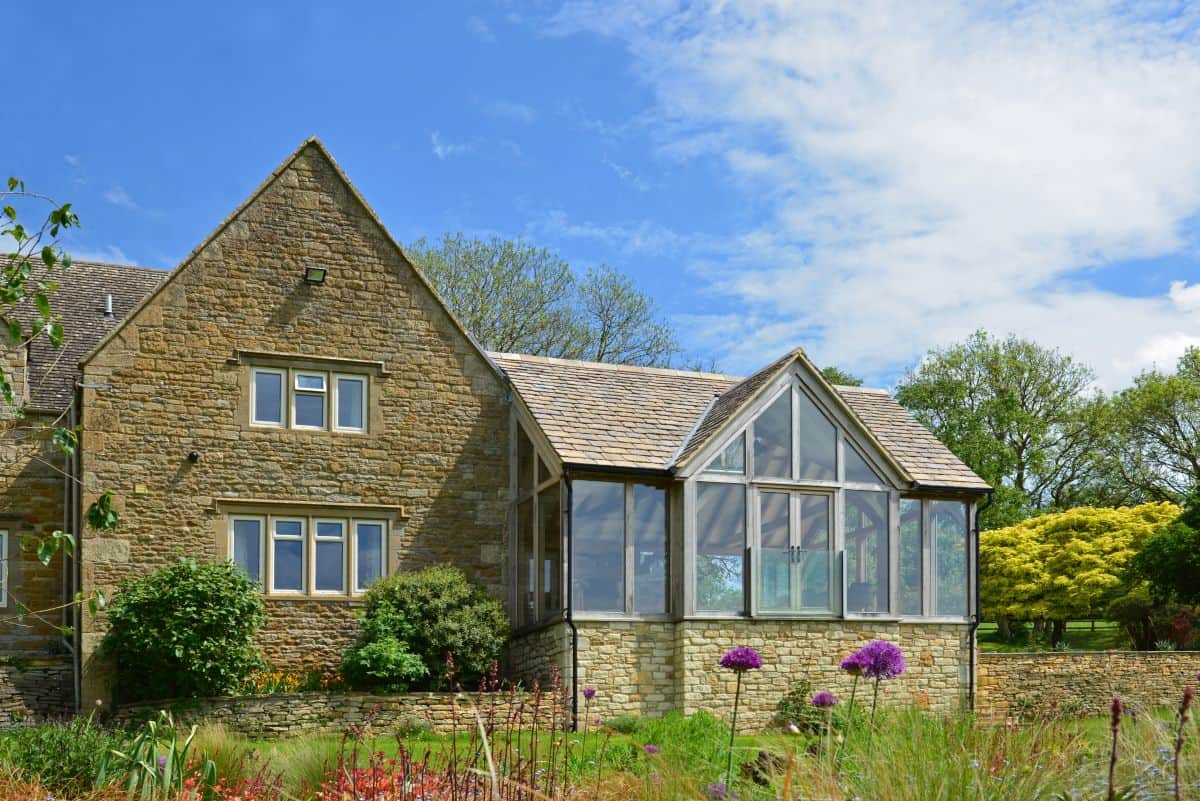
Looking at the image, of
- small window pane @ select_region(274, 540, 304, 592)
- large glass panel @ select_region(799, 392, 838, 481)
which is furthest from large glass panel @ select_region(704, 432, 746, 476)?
small window pane @ select_region(274, 540, 304, 592)

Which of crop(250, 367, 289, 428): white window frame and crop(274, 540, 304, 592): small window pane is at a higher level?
crop(250, 367, 289, 428): white window frame

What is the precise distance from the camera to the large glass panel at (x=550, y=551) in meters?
21.0

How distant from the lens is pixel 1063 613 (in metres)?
37.9

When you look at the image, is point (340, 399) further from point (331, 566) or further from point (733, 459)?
point (733, 459)

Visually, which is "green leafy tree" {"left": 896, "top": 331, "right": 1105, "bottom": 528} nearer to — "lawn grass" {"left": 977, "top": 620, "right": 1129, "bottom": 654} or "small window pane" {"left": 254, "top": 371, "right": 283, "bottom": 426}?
"lawn grass" {"left": 977, "top": 620, "right": 1129, "bottom": 654}

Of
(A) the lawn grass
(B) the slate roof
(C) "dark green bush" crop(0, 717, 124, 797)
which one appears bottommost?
(A) the lawn grass

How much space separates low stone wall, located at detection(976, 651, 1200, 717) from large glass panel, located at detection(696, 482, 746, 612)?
16.6ft

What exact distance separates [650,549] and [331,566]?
506 cm

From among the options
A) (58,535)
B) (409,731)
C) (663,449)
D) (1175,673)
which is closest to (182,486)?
Answer: (409,731)

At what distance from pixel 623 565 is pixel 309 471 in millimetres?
5174

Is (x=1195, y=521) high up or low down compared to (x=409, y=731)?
up

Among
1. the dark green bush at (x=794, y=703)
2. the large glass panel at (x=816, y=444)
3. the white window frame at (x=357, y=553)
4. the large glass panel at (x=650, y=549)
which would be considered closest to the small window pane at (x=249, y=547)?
the white window frame at (x=357, y=553)

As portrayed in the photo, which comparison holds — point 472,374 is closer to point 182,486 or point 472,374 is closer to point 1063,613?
point 182,486

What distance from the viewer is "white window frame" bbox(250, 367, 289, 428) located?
21.4 m
